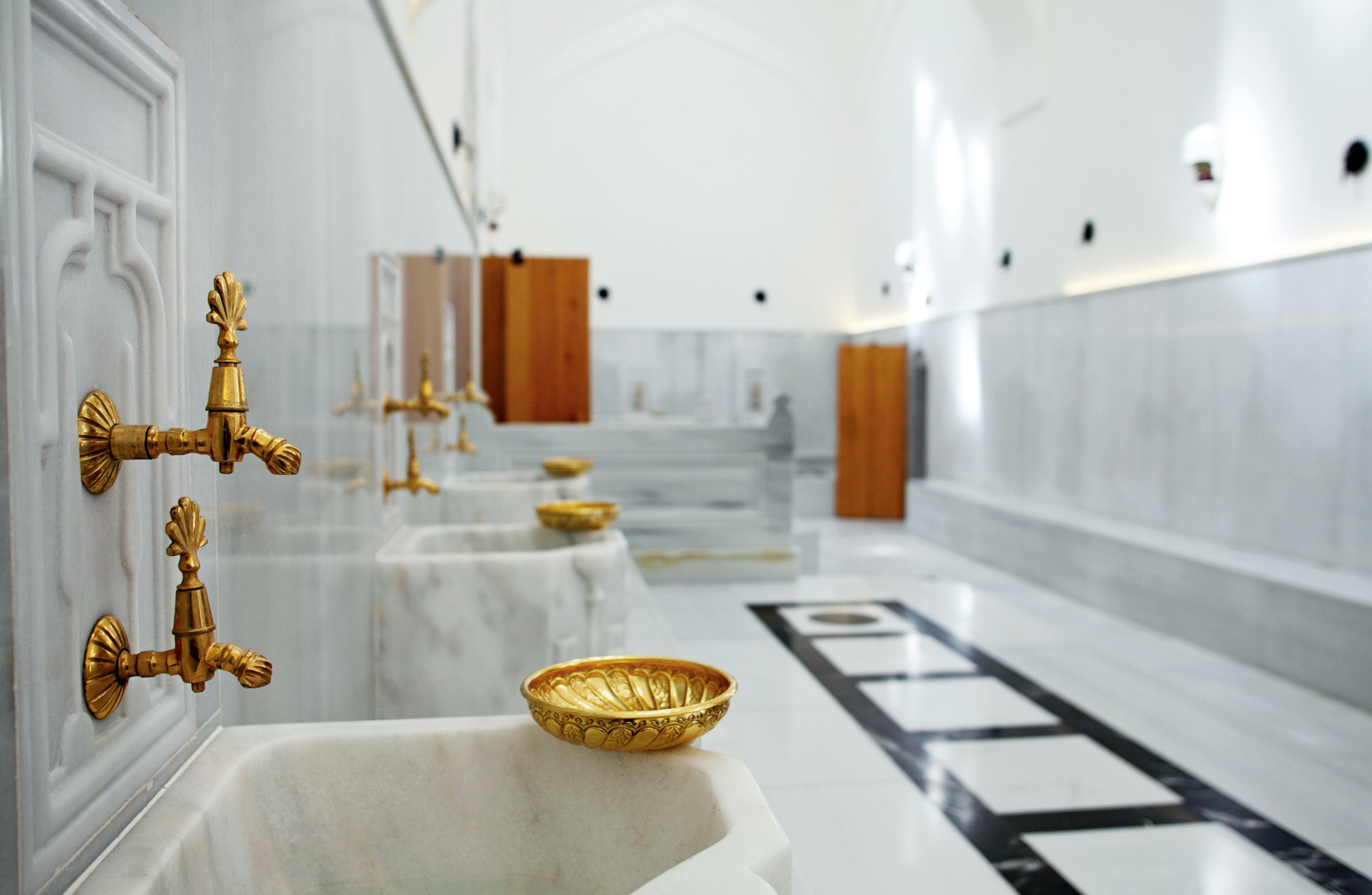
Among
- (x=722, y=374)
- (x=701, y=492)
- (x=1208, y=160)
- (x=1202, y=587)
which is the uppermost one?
(x=1208, y=160)

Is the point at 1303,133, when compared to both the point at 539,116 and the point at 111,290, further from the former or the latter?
the point at 539,116

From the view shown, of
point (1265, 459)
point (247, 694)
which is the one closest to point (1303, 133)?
point (1265, 459)

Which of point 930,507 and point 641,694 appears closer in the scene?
point 641,694

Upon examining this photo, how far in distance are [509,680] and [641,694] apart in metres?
1.11

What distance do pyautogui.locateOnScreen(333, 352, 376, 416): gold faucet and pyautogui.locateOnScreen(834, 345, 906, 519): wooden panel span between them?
828 cm

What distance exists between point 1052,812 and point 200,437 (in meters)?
2.81

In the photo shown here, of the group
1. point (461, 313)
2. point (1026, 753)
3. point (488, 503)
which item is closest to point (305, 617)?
point (488, 503)

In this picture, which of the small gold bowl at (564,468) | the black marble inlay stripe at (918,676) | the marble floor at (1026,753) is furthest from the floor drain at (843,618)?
the small gold bowl at (564,468)

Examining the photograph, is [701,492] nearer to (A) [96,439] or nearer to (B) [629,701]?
(B) [629,701]

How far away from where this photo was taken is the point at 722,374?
39.1ft

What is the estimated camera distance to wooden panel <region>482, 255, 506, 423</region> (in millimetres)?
7285

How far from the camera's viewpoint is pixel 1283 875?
2.53 meters

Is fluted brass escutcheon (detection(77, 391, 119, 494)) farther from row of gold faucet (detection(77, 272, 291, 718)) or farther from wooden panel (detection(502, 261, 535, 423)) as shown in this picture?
wooden panel (detection(502, 261, 535, 423))

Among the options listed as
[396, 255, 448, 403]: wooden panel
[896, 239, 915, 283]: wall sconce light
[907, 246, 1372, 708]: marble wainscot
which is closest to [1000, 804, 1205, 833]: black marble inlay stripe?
[907, 246, 1372, 708]: marble wainscot
